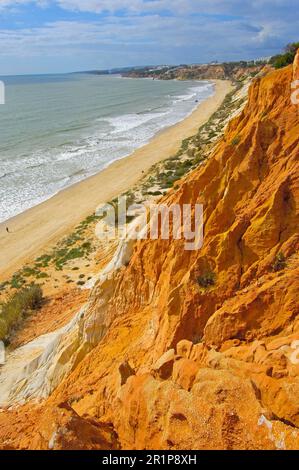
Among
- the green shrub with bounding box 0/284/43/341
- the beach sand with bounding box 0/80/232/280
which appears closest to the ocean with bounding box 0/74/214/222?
the beach sand with bounding box 0/80/232/280

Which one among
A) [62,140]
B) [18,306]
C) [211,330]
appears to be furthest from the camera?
[62,140]

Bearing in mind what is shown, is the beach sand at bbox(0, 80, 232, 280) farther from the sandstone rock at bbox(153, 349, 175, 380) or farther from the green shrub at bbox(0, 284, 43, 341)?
the sandstone rock at bbox(153, 349, 175, 380)

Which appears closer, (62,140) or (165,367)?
(165,367)

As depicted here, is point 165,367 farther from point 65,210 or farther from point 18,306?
point 65,210

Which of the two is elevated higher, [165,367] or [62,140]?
[62,140]

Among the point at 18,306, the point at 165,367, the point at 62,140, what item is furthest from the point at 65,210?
the point at 62,140

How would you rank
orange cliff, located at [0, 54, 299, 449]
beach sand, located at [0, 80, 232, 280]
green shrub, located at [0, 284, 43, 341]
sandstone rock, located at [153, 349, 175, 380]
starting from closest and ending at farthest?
1. orange cliff, located at [0, 54, 299, 449]
2. sandstone rock, located at [153, 349, 175, 380]
3. green shrub, located at [0, 284, 43, 341]
4. beach sand, located at [0, 80, 232, 280]

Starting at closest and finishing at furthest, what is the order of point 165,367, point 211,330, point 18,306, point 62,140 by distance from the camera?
point 165,367, point 211,330, point 18,306, point 62,140
